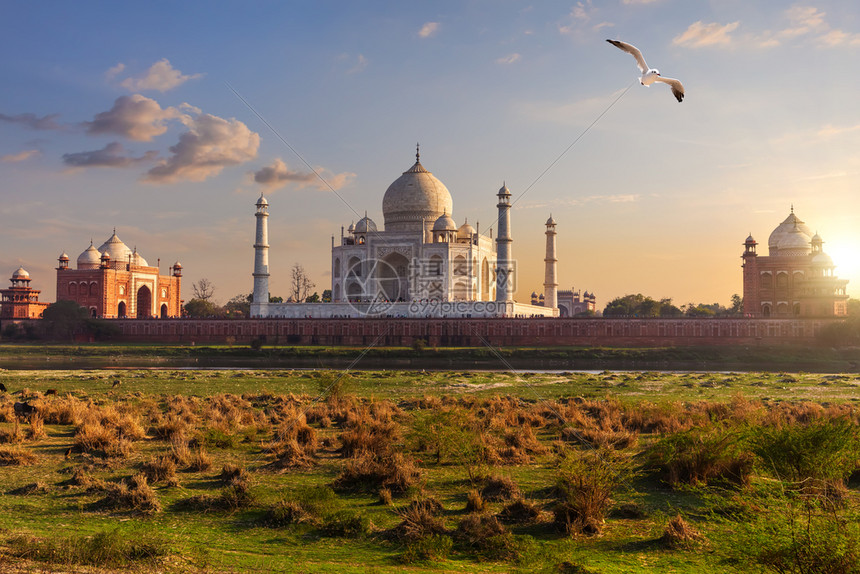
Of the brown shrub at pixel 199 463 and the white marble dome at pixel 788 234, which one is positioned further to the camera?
the white marble dome at pixel 788 234

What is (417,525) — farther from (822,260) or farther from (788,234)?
(788,234)

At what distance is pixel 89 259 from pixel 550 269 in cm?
4372

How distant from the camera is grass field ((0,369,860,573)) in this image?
570cm

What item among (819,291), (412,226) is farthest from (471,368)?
(819,291)

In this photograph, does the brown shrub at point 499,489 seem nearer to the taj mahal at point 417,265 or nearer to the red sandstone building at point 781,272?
the taj mahal at point 417,265

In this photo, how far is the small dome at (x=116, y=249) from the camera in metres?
67.9

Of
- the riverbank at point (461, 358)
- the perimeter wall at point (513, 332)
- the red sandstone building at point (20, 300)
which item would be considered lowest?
the riverbank at point (461, 358)

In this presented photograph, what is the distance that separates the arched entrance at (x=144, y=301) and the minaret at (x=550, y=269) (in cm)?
3936

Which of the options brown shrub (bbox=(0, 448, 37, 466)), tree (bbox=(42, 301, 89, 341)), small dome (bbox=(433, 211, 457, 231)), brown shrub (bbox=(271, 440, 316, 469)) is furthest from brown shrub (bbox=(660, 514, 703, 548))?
tree (bbox=(42, 301, 89, 341))

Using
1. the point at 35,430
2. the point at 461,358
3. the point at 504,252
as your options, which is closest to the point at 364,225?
the point at 504,252

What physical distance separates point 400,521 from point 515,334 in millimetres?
39423

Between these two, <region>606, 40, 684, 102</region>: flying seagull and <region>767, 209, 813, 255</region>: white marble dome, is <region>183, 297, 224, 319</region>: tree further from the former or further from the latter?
<region>606, 40, 684, 102</region>: flying seagull

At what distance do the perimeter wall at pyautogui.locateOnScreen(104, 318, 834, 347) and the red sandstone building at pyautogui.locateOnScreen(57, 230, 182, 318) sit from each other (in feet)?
50.6

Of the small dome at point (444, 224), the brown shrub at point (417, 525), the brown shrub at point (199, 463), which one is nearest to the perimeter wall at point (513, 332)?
the small dome at point (444, 224)
